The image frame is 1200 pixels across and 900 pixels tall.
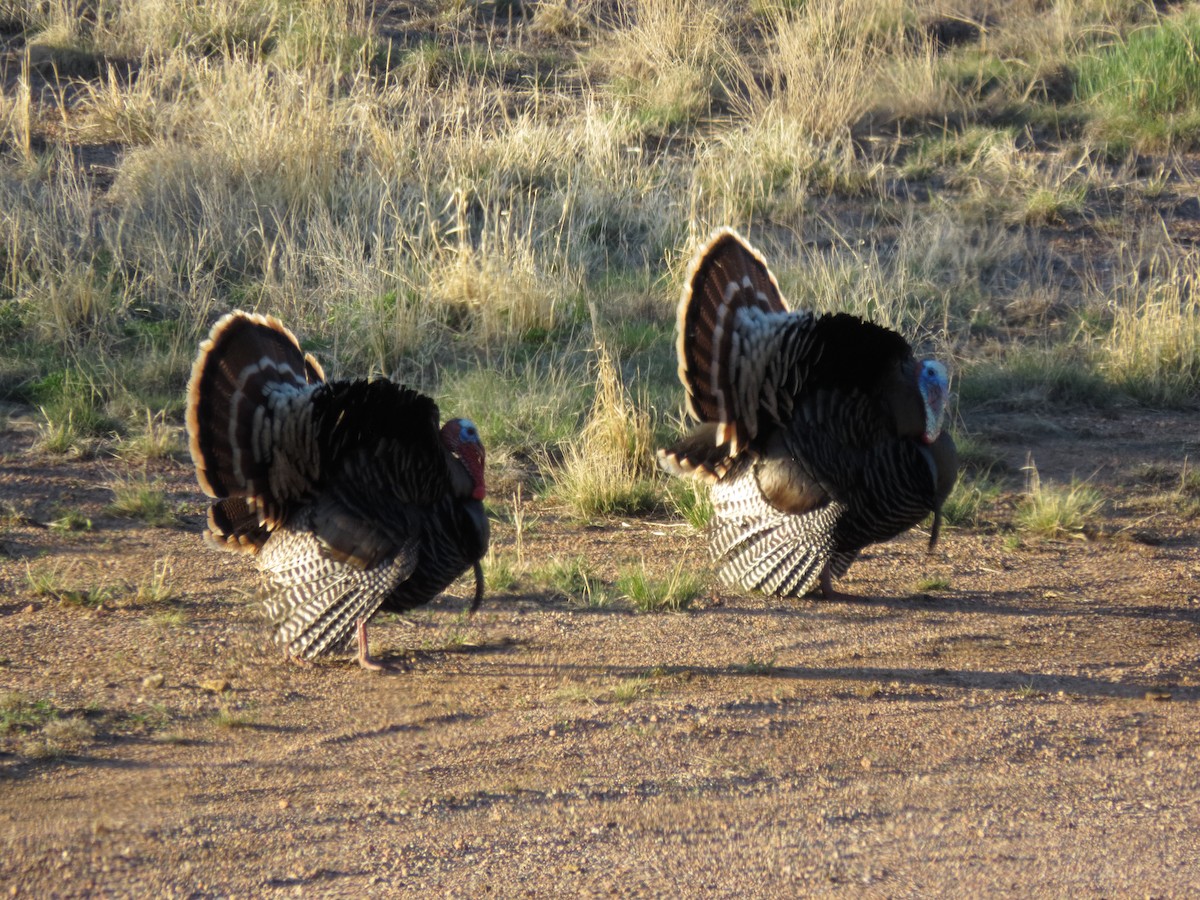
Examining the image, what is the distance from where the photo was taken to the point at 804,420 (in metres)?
5.32

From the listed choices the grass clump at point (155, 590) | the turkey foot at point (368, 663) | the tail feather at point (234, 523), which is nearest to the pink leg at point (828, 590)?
the turkey foot at point (368, 663)

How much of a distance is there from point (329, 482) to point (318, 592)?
365mm

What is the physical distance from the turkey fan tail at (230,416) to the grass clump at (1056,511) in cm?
355

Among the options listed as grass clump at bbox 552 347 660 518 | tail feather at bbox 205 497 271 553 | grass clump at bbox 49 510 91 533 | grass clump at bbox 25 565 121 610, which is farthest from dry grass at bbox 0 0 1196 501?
tail feather at bbox 205 497 271 553

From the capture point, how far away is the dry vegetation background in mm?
6367

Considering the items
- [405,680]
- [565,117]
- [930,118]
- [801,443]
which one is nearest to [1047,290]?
[930,118]

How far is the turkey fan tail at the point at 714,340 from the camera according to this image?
535 centimetres

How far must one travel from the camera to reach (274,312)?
841cm

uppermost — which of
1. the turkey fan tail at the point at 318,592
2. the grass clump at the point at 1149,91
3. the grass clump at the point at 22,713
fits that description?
the grass clump at the point at 1149,91

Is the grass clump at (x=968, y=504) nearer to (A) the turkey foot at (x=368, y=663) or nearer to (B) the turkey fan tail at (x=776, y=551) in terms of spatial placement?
(B) the turkey fan tail at (x=776, y=551)

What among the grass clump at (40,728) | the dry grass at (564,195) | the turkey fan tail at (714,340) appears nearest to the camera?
the grass clump at (40,728)

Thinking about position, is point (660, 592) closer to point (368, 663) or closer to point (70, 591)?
point (368, 663)

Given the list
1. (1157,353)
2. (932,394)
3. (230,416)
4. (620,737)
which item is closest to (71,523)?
(230,416)

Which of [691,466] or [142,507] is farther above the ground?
[691,466]
